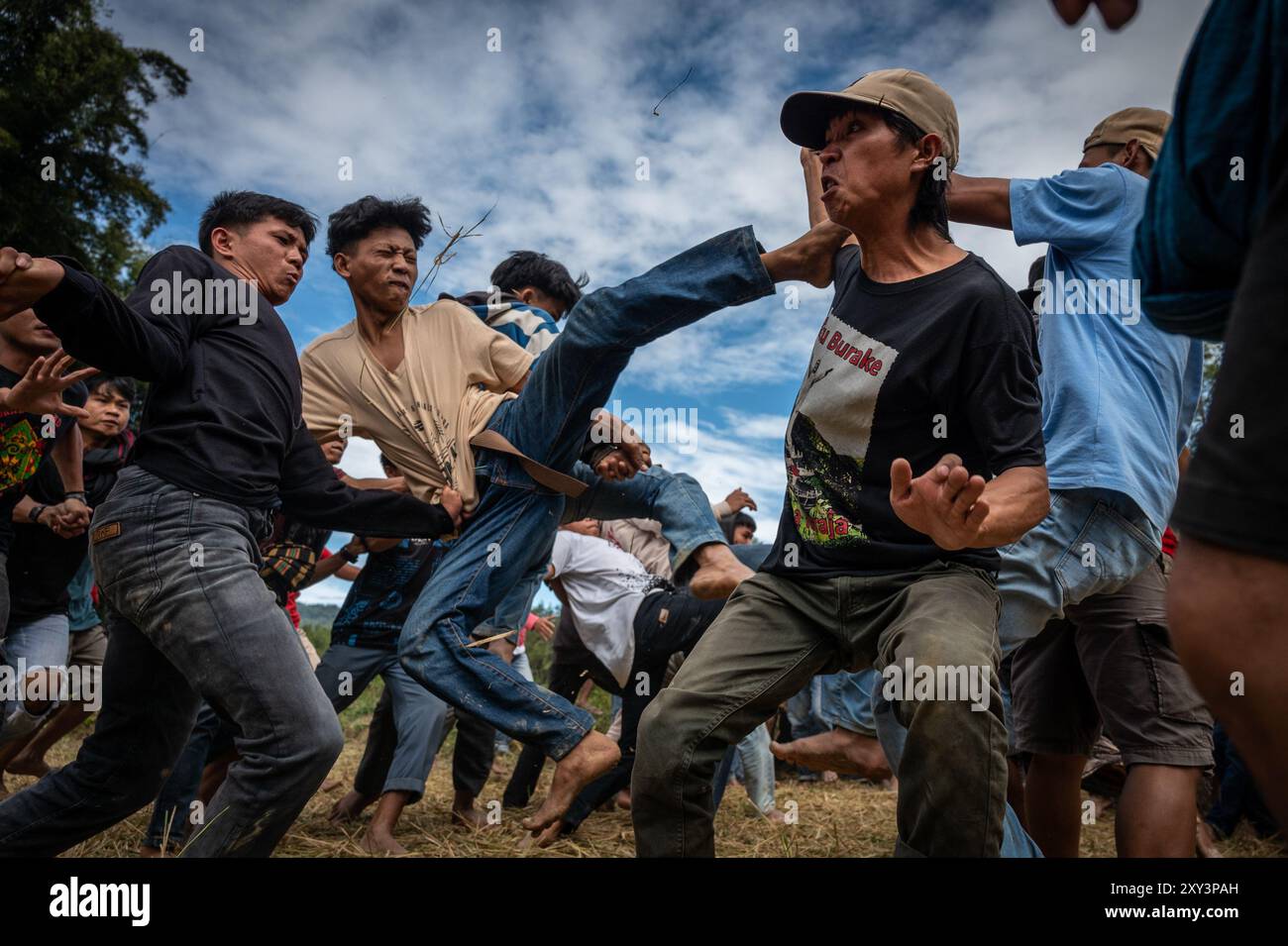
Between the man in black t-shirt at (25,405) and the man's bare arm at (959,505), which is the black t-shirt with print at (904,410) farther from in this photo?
the man in black t-shirt at (25,405)

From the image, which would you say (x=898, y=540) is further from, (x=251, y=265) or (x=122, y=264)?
(x=122, y=264)

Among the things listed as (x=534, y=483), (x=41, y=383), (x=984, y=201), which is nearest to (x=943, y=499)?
(x=984, y=201)

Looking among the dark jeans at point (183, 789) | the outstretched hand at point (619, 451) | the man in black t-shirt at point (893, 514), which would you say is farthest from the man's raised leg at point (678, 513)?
the dark jeans at point (183, 789)

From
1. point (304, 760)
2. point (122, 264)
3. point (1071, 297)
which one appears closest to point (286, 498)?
point (304, 760)

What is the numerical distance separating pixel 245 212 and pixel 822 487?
2322mm

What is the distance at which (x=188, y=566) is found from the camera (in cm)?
274

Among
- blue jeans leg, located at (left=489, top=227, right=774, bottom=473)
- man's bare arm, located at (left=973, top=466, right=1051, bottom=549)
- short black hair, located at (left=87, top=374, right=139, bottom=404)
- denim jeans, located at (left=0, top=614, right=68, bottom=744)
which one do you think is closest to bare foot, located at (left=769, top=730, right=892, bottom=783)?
blue jeans leg, located at (left=489, top=227, right=774, bottom=473)

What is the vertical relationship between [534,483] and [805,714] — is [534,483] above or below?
above

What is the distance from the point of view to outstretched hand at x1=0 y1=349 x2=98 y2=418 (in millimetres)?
3266

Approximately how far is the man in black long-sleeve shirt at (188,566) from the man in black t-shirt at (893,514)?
1059 mm

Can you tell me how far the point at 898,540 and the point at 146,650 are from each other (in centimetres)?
222

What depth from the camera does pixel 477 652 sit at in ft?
11.7

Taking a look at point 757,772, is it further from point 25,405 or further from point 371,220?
point 25,405
